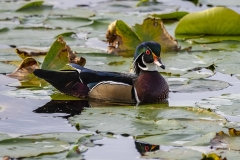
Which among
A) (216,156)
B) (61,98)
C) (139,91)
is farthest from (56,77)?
(216,156)

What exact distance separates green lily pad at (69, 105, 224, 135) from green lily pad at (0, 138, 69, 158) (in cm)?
60

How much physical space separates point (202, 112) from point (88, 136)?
137 centimetres


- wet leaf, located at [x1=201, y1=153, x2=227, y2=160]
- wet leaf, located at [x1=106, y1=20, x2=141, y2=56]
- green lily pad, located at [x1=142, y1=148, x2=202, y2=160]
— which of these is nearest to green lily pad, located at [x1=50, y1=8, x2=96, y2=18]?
wet leaf, located at [x1=106, y1=20, x2=141, y2=56]

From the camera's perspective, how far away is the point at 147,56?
885 centimetres

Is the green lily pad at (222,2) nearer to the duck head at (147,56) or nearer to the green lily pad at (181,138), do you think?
the duck head at (147,56)

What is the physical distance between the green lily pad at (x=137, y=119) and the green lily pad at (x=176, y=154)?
570mm

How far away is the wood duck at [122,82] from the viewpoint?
28.6 ft

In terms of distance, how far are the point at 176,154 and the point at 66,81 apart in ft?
9.50

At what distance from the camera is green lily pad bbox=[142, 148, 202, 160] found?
6293 mm

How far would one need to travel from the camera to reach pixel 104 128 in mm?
7133

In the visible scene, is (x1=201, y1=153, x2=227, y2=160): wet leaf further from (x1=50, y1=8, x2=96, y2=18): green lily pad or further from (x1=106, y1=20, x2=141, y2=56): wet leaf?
(x1=50, y1=8, x2=96, y2=18): green lily pad

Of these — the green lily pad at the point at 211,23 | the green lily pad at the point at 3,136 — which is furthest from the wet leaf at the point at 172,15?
the green lily pad at the point at 3,136

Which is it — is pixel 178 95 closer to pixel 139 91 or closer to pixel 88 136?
pixel 139 91

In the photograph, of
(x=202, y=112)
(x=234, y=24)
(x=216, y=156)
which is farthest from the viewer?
(x=234, y=24)
